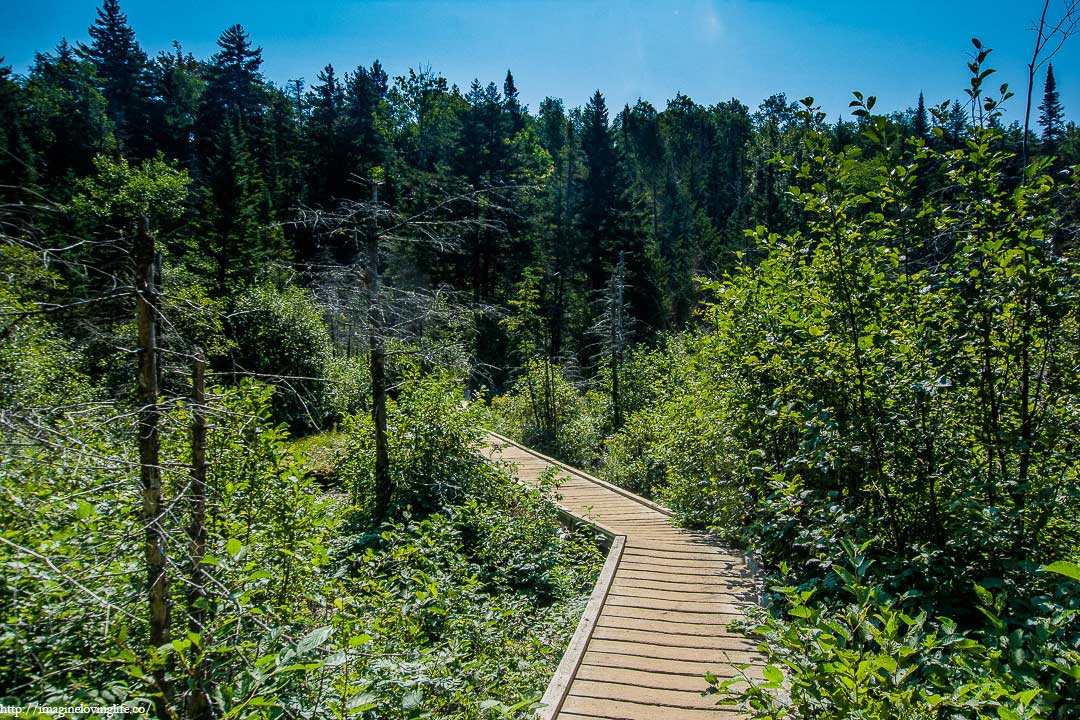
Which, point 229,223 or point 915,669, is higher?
point 229,223

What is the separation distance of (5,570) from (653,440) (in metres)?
9.80

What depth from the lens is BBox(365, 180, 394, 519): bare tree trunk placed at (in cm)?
770

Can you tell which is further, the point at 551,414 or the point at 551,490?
the point at 551,414

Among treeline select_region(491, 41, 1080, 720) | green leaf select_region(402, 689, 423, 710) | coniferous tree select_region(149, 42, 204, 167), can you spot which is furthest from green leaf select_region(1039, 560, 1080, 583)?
coniferous tree select_region(149, 42, 204, 167)

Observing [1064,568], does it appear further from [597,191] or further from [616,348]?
[597,191]


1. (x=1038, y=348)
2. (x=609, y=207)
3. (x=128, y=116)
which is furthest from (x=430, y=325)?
(x=128, y=116)

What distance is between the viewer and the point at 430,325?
9234mm

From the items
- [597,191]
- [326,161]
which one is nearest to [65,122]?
[326,161]

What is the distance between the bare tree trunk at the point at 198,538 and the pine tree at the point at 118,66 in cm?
5314

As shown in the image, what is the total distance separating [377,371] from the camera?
7906 millimetres

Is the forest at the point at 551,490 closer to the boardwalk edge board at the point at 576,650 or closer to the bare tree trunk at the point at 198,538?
A: the bare tree trunk at the point at 198,538

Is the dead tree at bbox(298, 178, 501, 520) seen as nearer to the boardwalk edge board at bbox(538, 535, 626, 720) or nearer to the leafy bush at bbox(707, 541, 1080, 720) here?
the boardwalk edge board at bbox(538, 535, 626, 720)

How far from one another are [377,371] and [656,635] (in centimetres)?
530

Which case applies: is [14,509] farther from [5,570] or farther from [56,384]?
[56,384]
